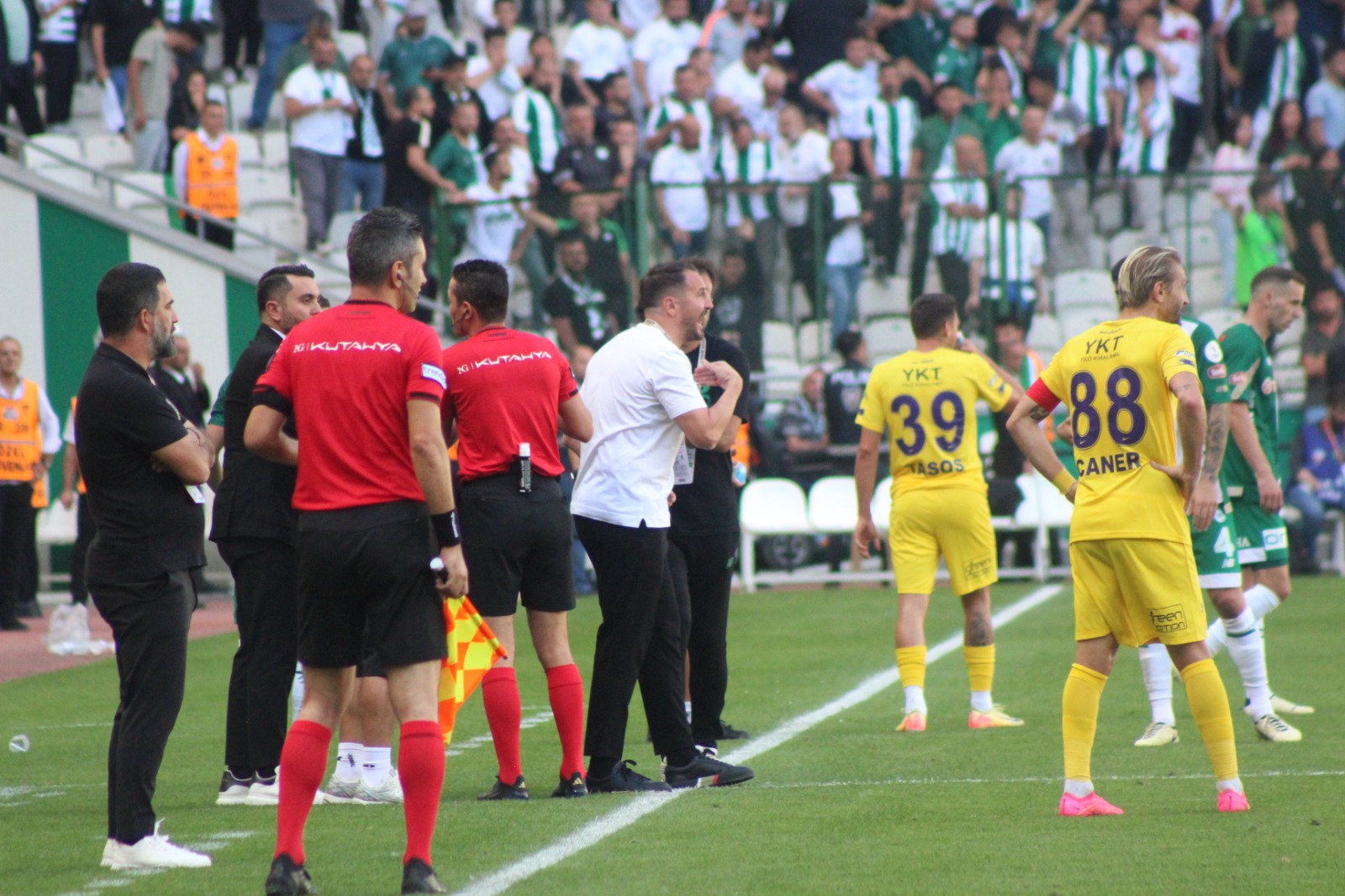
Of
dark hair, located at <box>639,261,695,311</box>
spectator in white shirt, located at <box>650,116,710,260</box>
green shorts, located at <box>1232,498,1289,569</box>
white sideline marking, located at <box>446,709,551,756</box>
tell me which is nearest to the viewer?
dark hair, located at <box>639,261,695,311</box>

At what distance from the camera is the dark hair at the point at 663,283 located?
707cm

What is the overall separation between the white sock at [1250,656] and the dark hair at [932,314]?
2.04 metres

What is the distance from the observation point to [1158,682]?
8.27m

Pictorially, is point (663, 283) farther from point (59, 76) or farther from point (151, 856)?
point (59, 76)

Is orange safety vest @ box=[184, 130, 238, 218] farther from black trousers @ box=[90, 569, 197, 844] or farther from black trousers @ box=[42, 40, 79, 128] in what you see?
black trousers @ box=[90, 569, 197, 844]

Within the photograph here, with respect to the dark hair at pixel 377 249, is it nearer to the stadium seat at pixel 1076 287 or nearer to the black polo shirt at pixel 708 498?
the black polo shirt at pixel 708 498

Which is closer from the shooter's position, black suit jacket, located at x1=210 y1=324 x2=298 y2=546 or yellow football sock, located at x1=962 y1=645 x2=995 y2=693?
black suit jacket, located at x1=210 y1=324 x2=298 y2=546

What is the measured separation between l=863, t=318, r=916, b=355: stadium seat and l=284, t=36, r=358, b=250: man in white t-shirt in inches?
240

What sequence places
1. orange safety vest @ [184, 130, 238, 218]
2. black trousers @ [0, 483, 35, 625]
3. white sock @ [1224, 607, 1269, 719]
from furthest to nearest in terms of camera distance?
orange safety vest @ [184, 130, 238, 218] < black trousers @ [0, 483, 35, 625] < white sock @ [1224, 607, 1269, 719]

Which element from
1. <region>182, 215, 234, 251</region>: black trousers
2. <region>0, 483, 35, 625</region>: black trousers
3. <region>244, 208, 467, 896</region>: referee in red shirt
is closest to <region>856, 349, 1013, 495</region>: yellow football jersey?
<region>244, 208, 467, 896</region>: referee in red shirt

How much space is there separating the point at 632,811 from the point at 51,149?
15.3 m

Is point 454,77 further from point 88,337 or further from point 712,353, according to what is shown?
point 712,353

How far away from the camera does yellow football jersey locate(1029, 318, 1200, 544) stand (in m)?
6.17

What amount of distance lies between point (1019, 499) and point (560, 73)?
301 inches
